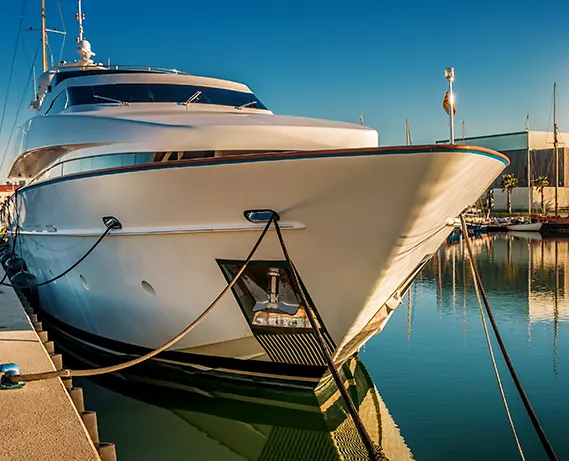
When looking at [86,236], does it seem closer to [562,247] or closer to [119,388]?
[119,388]

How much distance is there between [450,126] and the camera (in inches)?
222

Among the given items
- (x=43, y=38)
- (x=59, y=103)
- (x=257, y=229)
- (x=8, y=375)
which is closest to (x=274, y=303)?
(x=257, y=229)

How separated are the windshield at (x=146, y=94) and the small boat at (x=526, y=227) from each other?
40498 millimetres

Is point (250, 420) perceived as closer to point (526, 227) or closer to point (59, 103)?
point (59, 103)

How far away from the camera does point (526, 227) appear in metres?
45.8

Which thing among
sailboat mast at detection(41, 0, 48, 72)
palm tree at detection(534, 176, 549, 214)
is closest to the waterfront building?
palm tree at detection(534, 176, 549, 214)

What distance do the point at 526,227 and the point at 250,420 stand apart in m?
43.5

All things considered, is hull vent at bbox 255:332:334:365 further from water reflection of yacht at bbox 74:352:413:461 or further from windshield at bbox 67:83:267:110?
windshield at bbox 67:83:267:110

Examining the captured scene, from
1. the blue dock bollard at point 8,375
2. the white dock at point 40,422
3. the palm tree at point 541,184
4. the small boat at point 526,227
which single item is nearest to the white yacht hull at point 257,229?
the white dock at point 40,422

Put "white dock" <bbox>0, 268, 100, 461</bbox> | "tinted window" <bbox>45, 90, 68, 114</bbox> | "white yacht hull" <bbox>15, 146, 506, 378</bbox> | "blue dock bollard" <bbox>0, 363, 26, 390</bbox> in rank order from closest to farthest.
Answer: "white dock" <bbox>0, 268, 100, 461</bbox> < "blue dock bollard" <bbox>0, 363, 26, 390</bbox> < "white yacht hull" <bbox>15, 146, 506, 378</bbox> < "tinted window" <bbox>45, 90, 68, 114</bbox>

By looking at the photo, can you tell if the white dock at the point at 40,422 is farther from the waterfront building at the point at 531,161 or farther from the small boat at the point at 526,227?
Answer: the waterfront building at the point at 531,161

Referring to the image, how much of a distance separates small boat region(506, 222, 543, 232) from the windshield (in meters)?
40.5

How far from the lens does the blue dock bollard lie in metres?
4.49

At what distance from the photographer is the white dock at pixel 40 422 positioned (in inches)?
137
